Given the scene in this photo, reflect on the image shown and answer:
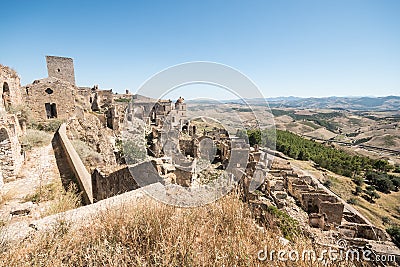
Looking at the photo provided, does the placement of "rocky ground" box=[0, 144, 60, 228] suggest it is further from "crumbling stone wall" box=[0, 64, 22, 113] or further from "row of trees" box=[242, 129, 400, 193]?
"row of trees" box=[242, 129, 400, 193]

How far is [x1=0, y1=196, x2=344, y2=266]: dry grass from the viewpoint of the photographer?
6.95 ft

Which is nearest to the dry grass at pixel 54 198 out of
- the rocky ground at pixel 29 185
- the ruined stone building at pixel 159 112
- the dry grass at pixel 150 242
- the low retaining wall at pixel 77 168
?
the rocky ground at pixel 29 185

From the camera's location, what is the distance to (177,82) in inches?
217

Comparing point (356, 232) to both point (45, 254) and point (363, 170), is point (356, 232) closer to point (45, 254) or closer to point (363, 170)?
point (45, 254)

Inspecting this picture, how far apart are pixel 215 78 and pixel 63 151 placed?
8037 millimetres

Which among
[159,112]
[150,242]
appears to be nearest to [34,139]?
[150,242]

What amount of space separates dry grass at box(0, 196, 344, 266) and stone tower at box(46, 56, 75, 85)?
83.2ft

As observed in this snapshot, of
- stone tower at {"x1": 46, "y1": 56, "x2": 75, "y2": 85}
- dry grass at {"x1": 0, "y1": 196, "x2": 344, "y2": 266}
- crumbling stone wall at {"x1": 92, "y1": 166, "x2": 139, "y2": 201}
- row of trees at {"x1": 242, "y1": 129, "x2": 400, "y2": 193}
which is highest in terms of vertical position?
stone tower at {"x1": 46, "y1": 56, "x2": 75, "y2": 85}

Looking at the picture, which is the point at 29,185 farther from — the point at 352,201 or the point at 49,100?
the point at 352,201

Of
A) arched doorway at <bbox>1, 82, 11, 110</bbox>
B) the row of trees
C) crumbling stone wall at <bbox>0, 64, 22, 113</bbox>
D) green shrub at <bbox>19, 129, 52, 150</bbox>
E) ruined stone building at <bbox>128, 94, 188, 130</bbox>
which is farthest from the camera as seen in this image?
the row of trees

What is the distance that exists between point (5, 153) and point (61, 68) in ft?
66.5

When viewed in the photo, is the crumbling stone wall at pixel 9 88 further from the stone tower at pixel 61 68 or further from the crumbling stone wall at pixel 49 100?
the stone tower at pixel 61 68

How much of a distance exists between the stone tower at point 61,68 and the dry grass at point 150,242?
25.4 meters

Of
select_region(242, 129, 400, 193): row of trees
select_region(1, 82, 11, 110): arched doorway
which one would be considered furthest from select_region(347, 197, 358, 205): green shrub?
select_region(1, 82, 11, 110): arched doorway
